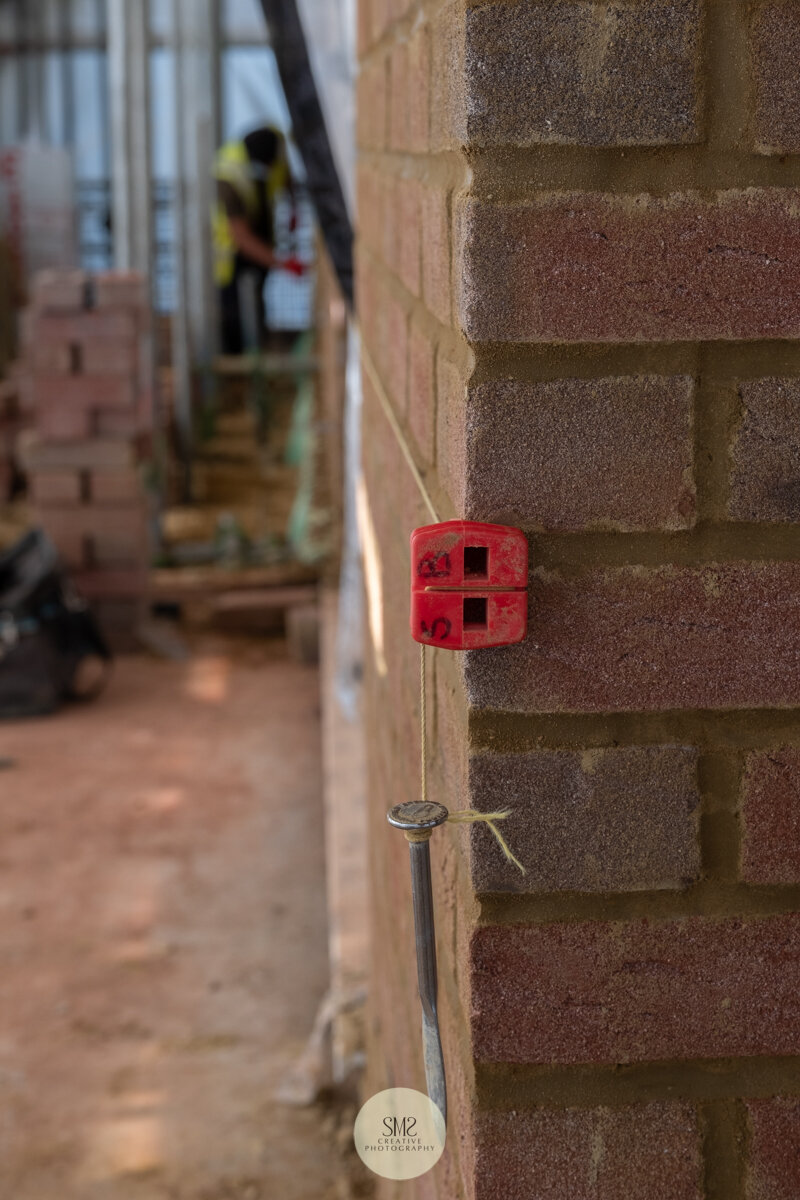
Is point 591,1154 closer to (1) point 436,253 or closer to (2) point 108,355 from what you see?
(1) point 436,253

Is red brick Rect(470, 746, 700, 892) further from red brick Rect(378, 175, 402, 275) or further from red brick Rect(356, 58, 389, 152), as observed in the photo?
red brick Rect(356, 58, 389, 152)

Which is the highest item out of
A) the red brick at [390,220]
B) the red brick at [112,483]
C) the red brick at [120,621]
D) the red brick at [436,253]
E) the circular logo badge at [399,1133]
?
the red brick at [390,220]

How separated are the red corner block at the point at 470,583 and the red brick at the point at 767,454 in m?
0.16

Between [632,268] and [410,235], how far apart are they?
423mm

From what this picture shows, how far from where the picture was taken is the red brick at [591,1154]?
1.03m

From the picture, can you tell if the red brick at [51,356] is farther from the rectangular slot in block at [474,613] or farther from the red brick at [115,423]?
the rectangular slot in block at [474,613]

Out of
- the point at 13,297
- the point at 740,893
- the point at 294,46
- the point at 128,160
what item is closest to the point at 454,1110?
the point at 740,893

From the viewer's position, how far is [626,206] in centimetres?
92

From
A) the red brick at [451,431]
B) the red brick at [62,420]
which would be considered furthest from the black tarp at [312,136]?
the red brick at [62,420]

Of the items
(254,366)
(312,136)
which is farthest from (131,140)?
(312,136)

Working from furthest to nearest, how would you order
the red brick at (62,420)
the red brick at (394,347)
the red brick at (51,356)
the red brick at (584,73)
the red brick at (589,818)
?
the red brick at (62,420) → the red brick at (51,356) → the red brick at (394,347) → the red brick at (589,818) → the red brick at (584,73)

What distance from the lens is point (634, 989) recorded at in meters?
1.03

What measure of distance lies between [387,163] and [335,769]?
2896 millimetres

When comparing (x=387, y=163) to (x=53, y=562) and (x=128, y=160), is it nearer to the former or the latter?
(x=53, y=562)
